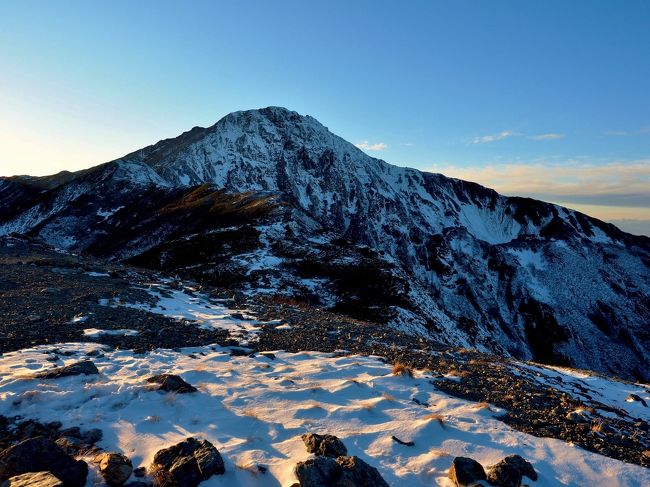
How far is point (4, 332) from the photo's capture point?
1130 cm

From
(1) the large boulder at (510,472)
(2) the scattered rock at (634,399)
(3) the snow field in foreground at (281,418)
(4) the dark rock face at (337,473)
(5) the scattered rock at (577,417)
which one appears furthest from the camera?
(2) the scattered rock at (634,399)

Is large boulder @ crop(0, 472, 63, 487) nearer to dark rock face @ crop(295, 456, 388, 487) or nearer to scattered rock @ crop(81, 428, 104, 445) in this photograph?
scattered rock @ crop(81, 428, 104, 445)

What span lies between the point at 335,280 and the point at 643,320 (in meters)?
95.6

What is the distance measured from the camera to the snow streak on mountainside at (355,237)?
A: 109ft

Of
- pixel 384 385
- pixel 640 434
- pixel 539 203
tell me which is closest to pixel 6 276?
pixel 384 385

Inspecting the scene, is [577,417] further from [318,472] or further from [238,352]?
[238,352]

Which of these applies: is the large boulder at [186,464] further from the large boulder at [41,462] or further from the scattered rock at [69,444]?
the scattered rock at [69,444]

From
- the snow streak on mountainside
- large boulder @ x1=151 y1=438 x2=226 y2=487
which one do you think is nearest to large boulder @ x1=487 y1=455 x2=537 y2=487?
large boulder @ x1=151 y1=438 x2=226 y2=487

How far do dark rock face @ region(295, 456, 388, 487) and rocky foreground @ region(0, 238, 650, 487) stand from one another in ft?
0.05

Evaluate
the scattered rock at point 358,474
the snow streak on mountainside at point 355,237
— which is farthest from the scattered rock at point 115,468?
the snow streak on mountainside at point 355,237

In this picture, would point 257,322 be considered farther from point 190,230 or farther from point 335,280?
point 190,230

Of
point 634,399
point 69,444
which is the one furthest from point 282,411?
point 634,399

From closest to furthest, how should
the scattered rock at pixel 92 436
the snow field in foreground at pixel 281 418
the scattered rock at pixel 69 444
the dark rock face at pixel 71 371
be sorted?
the scattered rock at pixel 69 444 → the snow field in foreground at pixel 281 418 → the scattered rock at pixel 92 436 → the dark rock face at pixel 71 371

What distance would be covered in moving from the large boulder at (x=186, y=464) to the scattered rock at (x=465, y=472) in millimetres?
3026
